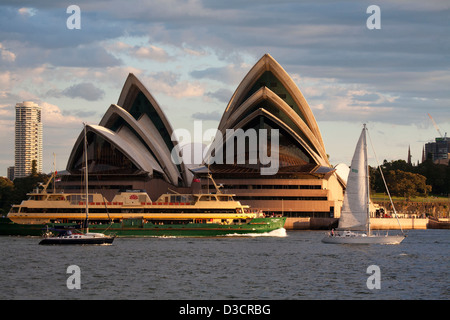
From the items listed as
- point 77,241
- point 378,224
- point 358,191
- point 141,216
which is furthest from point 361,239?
point 378,224

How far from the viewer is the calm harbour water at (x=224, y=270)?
4138cm

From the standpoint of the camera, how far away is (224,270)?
50.9 m

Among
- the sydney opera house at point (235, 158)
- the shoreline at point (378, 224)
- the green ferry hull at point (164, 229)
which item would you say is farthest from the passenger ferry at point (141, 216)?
the sydney opera house at point (235, 158)

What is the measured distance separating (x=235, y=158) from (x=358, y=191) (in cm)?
4866

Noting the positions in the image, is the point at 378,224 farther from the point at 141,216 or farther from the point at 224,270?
the point at 224,270

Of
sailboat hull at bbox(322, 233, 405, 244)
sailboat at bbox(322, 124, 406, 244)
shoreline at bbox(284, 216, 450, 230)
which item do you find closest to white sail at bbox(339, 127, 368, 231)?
sailboat at bbox(322, 124, 406, 244)

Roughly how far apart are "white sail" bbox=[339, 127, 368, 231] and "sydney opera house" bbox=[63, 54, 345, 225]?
3958 cm

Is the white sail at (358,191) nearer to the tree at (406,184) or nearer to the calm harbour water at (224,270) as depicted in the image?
the calm harbour water at (224,270)

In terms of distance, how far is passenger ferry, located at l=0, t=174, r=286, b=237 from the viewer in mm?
83000

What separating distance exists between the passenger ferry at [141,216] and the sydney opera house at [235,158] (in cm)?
2425

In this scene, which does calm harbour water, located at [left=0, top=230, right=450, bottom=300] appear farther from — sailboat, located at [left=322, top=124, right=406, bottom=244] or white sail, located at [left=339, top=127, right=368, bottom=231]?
white sail, located at [left=339, top=127, right=368, bottom=231]

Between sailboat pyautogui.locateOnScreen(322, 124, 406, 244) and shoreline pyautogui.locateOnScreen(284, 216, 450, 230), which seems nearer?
sailboat pyautogui.locateOnScreen(322, 124, 406, 244)

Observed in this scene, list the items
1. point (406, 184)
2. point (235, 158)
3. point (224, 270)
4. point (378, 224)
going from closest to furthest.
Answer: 1. point (224, 270)
2. point (378, 224)
3. point (235, 158)
4. point (406, 184)
